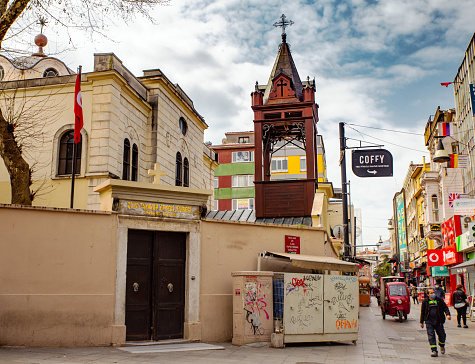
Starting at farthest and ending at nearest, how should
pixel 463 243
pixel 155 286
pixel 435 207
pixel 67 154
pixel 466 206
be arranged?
1. pixel 435 207
2. pixel 463 243
3. pixel 466 206
4. pixel 67 154
5. pixel 155 286

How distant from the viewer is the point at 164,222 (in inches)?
454

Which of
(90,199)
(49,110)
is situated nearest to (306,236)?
(90,199)

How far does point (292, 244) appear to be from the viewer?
14.1m

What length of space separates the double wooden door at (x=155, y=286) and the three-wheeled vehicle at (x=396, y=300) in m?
13.6

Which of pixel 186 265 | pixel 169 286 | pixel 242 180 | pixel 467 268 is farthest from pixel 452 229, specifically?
pixel 169 286

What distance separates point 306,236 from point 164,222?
4.99 metres

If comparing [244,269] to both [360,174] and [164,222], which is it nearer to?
[164,222]

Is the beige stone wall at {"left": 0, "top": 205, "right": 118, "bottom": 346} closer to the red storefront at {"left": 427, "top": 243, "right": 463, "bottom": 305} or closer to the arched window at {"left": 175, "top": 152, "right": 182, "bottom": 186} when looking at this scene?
the arched window at {"left": 175, "top": 152, "right": 182, "bottom": 186}

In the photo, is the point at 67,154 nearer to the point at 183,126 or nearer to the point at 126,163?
the point at 126,163

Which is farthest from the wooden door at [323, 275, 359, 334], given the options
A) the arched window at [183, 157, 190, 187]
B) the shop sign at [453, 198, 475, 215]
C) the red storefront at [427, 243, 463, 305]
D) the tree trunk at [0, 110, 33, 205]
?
the red storefront at [427, 243, 463, 305]

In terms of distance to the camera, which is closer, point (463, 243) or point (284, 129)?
point (284, 129)

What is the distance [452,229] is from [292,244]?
24215 mm

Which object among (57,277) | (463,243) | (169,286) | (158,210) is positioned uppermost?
(463,243)

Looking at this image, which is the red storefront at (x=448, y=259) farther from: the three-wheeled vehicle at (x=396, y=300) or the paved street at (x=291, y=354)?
the paved street at (x=291, y=354)
